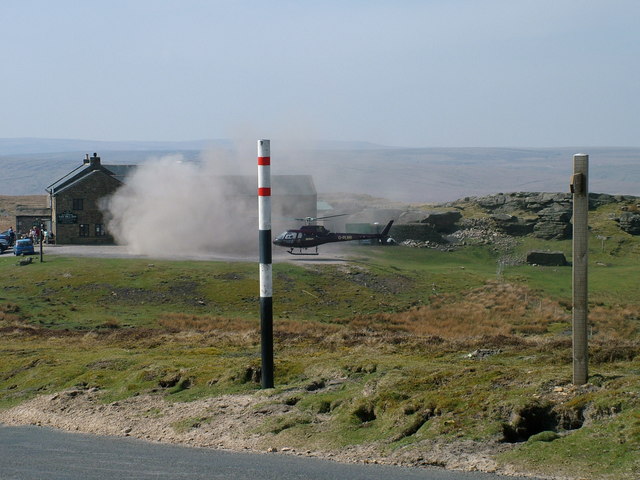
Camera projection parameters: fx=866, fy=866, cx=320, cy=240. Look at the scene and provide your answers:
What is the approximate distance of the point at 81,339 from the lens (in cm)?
3616

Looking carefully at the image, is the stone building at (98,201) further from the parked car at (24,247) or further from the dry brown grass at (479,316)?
the dry brown grass at (479,316)

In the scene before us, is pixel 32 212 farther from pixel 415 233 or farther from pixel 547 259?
pixel 547 259

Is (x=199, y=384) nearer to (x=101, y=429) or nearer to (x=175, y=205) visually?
(x=101, y=429)

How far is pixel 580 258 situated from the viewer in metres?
15.3

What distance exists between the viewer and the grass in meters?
14.3

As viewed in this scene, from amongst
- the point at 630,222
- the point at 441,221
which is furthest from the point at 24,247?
the point at 630,222

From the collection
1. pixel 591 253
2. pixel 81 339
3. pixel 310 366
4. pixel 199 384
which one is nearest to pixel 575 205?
pixel 310 366

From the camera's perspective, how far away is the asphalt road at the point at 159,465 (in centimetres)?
1275

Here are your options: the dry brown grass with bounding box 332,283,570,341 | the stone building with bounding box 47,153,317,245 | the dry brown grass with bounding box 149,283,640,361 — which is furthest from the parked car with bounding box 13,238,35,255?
the dry brown grass with bounding box 332,283,570,341

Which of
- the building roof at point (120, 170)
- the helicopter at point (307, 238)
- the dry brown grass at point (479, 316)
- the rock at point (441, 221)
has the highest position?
the building roof at point (120, 170)

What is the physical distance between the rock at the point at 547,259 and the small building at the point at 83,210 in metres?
37.7

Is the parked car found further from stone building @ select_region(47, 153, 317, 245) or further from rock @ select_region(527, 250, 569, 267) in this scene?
rock @ select_region(527, 250, 569, 267)

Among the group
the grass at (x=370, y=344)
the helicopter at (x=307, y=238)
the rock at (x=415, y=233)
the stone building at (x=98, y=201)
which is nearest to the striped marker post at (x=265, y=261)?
the grass at (x=370, y=344)

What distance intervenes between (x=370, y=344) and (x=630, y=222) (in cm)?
5515
